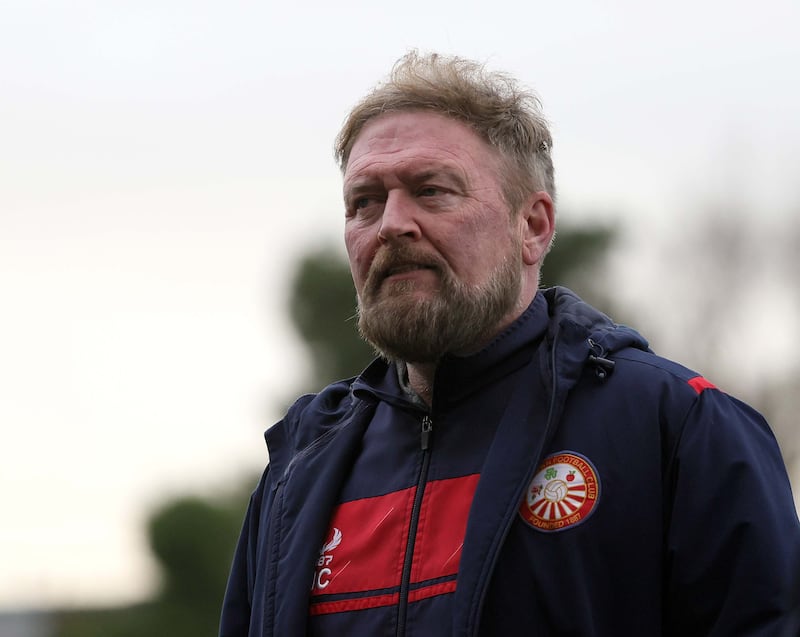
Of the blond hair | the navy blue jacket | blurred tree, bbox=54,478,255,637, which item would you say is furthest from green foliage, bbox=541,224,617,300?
the navy blue jacket

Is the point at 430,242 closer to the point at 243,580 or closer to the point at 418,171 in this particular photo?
the point at 418,171

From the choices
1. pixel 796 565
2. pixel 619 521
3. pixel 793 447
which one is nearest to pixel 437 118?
pixel 619 521

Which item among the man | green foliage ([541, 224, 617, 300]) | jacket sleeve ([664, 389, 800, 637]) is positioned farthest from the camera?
green foliage ([541, 224, 617, 300])

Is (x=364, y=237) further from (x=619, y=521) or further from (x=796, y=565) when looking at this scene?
(x=796, y=565)

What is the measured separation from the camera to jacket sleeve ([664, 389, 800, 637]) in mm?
2848

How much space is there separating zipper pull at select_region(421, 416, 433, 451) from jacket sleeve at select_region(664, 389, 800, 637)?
66 cm

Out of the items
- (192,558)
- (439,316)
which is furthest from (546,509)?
(192,558)

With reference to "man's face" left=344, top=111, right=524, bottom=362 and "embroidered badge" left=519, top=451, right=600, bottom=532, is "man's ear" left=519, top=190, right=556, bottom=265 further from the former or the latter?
"embroidered badge" left=519, top=451, right=600, bottom=532

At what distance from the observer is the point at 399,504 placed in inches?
131

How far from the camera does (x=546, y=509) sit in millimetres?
3070

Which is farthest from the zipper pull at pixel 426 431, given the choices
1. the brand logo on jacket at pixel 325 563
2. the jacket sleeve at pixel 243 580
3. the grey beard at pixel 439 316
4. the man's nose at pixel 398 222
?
the jacket sleeve at pixel 243 580

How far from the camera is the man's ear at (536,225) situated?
12.1 feet

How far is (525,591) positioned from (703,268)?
76.6 ft

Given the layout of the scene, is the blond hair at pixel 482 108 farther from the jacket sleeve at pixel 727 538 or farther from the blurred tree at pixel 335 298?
the blurred tree at pixel 335 298
